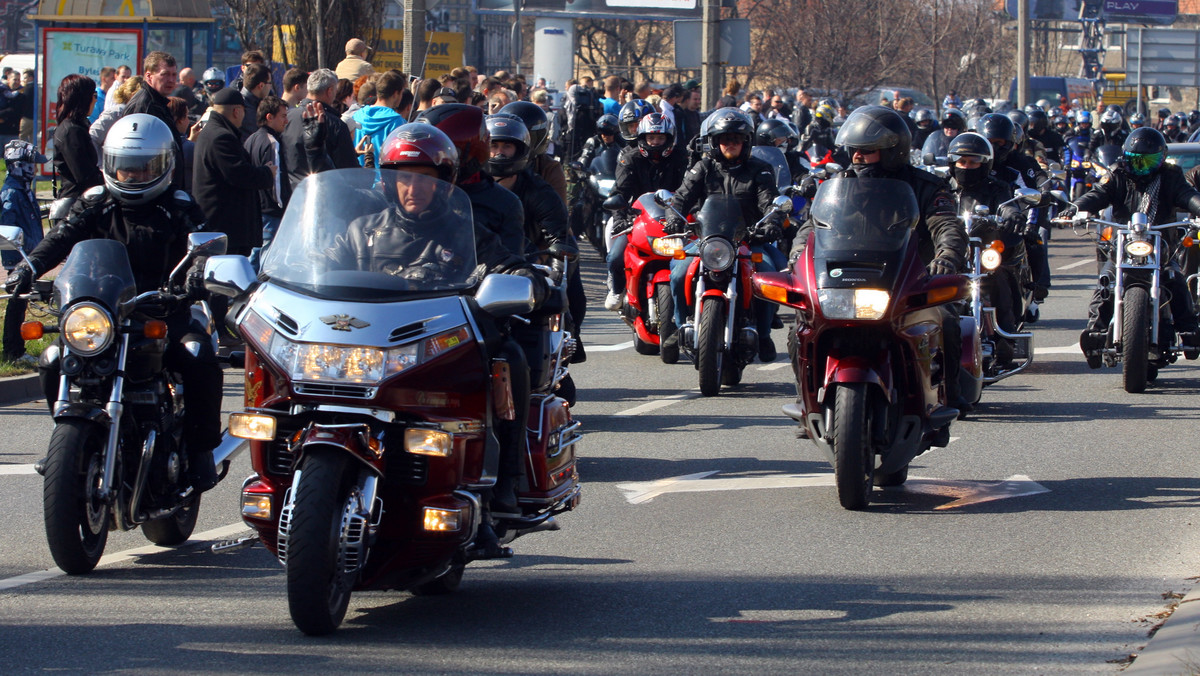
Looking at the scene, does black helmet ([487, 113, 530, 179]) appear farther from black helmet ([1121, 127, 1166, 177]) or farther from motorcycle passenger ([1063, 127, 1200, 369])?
black helmet ([1121, 127, 1166, 177])

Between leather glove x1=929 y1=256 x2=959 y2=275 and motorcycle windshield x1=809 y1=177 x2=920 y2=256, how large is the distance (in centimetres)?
101

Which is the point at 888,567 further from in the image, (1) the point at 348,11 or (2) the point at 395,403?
(1) the point at 348,11

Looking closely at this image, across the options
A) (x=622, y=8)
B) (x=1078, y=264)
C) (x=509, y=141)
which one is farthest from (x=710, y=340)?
(x=622, y=8)

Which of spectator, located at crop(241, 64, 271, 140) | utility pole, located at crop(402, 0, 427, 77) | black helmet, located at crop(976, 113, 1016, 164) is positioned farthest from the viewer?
utility pole, located at crop(402, 0, 427, 77)

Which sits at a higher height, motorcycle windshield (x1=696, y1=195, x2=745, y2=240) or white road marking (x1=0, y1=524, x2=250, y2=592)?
motorcycle windshield (x1=696, y1=195, x2=745, y2=240)

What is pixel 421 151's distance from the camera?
5723mm

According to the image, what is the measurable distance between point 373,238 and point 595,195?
13.5 m

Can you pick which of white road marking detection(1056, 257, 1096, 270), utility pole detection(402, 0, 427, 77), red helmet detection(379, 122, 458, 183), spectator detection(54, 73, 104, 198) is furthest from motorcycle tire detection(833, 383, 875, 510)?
white road marking detection(1056, 257, 1096, 270)

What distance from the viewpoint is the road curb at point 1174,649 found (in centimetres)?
475

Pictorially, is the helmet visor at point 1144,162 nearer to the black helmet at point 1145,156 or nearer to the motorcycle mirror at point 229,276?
the black helmet at point 1145,156

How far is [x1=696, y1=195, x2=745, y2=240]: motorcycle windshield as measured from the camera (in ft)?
35.4

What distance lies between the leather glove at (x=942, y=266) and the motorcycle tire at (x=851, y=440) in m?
1.43

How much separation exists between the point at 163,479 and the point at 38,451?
2830 mm

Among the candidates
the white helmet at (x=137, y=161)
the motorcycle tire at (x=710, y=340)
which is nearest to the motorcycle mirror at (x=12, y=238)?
the white helmet at (x=137, y=161)
